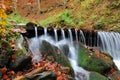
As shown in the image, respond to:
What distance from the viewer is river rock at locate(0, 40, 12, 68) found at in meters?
9.18

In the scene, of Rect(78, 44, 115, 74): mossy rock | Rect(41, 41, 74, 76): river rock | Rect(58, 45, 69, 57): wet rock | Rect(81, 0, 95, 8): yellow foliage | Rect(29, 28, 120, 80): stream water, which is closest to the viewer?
Rect(41, 41, 74, 76): river rock

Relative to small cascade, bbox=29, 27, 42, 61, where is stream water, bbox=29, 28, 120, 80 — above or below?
below

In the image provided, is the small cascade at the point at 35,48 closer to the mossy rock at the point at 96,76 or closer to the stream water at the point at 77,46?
the stream water at the point at 77,46

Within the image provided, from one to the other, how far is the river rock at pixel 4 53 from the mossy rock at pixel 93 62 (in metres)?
4.44

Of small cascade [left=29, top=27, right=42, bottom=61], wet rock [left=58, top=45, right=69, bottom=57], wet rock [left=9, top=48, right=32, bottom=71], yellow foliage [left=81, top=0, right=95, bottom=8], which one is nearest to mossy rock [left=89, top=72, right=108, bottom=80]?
small cascade [left=29, top=27, right=42, bottom=61]

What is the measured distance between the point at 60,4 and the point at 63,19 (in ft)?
25.6

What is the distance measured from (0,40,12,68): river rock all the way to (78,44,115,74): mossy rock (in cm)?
444

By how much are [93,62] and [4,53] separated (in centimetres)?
487

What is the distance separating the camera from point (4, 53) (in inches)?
365

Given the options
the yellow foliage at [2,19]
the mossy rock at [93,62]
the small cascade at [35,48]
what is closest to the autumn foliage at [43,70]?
the small cascade at [35,48]

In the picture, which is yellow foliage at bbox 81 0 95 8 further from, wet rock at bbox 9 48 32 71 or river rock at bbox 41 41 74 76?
wet rock at bbox 9 48 32 71

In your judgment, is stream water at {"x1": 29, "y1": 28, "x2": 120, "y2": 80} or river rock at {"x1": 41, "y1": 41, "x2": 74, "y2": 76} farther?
stream water at {"x1": 29, "y1": 28, "x2": 120, "y2": 80}

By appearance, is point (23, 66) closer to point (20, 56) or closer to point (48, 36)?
point (20, 56)

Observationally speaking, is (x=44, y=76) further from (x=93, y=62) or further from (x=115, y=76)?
(x=115, y=76)
